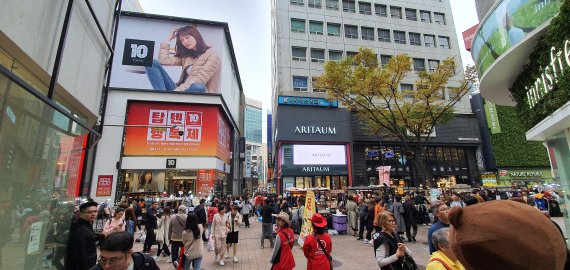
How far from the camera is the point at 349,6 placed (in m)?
39.1

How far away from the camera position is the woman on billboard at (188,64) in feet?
104

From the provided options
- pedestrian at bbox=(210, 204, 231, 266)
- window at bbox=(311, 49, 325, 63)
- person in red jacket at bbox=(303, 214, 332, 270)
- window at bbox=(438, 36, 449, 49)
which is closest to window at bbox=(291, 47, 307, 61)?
window at bbox=(311, 49, 325, 63)

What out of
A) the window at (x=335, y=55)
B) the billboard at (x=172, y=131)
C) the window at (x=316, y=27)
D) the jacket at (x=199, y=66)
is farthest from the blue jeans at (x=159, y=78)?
the window at (x=335, y=55)

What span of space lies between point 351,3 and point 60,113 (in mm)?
42466

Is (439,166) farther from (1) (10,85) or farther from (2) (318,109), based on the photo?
(1) (10,85)

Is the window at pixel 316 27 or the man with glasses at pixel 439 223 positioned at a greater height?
the window at pixel 316 27

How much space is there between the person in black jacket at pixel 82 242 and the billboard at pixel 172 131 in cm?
2641

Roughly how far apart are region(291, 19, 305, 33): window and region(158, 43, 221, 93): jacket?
35.7ft

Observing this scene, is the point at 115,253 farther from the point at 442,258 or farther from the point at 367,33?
the point at 367,33

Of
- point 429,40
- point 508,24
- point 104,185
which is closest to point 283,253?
point 508,24

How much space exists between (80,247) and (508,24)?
1152 cm

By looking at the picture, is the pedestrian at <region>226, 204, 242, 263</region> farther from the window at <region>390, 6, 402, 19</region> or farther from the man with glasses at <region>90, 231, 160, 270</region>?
the window at <region>390, 6, 402, 19</region>

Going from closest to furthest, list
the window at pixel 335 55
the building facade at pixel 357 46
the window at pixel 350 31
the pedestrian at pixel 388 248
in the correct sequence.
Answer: the pedestrian at pixel 388 248
the building facade at pixel 357 46
the window at pixel 335 55
the window at pixel 350 31

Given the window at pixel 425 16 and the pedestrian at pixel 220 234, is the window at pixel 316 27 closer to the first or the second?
the window at pixel 425 16
